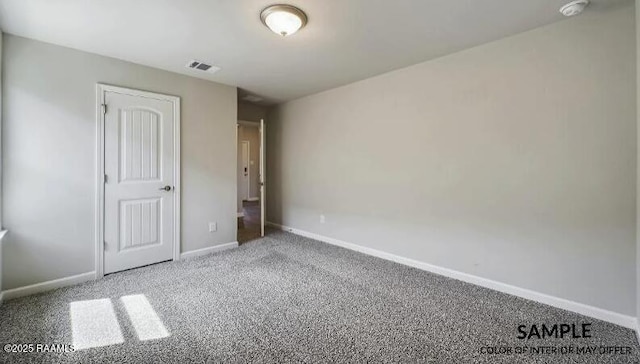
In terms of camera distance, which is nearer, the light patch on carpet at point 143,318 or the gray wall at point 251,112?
the light patch on carpet at point 143,318

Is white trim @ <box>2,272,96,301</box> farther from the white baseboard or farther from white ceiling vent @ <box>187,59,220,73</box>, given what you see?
the white baseboard

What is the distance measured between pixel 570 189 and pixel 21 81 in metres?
4.92

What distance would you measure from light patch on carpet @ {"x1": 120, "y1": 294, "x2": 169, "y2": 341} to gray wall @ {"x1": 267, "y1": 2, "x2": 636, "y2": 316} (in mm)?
2572

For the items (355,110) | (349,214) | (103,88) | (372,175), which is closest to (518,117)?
(372,175)

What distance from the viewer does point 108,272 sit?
3.02 metres

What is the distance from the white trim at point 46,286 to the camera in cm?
249

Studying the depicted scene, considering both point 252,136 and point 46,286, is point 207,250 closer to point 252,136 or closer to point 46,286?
point 46,286

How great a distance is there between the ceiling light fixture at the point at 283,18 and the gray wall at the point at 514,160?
1671 mm

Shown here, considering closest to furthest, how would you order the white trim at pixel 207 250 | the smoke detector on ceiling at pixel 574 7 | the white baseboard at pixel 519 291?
the smoke detector on ceiling at pixel 574 7 → the white baseboard at pixel 519 291 → the white trim at pixel 207 250

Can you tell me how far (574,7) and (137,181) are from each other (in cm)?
435

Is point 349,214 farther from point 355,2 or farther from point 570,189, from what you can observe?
point 355,2

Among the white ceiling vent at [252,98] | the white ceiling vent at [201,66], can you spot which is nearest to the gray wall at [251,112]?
the white ceiling vent at [252,98]

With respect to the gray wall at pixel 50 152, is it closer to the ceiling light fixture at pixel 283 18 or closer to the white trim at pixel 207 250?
the white trim at pixel 207 250

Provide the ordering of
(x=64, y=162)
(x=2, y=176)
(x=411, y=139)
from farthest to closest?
(x=411, y=139), (x=64, y=162), (x=2, y=176)
